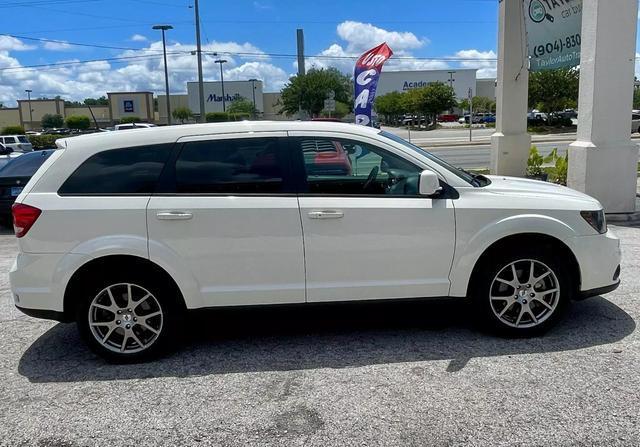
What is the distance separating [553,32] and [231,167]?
33.5 ft

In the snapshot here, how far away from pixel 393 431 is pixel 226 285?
1.67 m

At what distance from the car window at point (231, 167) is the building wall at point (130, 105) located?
9476cm

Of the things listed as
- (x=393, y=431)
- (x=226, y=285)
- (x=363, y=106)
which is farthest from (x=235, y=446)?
(x=363, y=106)

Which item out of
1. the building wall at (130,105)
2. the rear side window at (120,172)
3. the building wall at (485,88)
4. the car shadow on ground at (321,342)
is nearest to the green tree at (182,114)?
the building wall at (130,105)

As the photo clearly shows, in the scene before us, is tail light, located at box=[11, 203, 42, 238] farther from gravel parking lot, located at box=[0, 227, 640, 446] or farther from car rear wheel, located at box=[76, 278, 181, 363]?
gravel parking lot, located at box=[0, 227, 640, 446]

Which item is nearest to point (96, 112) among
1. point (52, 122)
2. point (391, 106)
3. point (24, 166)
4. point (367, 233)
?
point (52, 122)

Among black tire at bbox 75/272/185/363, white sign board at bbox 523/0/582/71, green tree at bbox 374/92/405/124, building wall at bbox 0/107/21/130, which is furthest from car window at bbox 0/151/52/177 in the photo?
building wall at bbox 0/107/21/130

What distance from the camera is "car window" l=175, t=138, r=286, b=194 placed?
14.1 ft

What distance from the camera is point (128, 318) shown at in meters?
4.28

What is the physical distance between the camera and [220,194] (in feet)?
14.0

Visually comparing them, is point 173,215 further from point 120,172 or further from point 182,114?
point 182,114

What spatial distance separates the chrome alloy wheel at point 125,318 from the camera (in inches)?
167

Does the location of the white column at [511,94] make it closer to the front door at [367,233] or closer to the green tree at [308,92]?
the front door at [367,233]

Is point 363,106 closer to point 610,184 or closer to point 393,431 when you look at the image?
point 610,184
